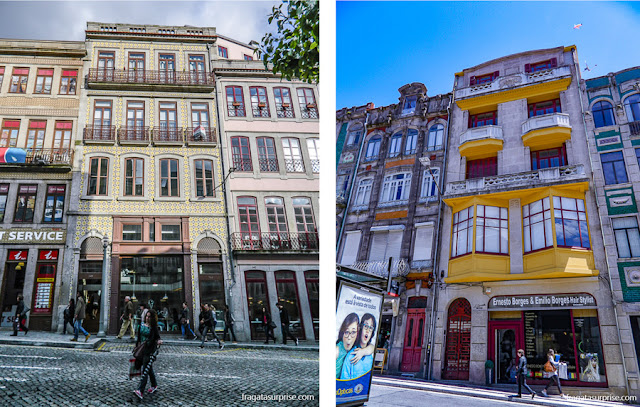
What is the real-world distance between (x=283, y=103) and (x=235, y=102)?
1.48 feet

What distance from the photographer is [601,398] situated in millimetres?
4113

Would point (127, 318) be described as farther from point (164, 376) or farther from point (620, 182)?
point (620, 182)

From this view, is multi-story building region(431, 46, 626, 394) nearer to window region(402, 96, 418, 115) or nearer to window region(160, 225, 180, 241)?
window region(402, 96, 418, 115)

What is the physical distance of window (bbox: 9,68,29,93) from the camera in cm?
454

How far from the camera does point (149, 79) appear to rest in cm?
480

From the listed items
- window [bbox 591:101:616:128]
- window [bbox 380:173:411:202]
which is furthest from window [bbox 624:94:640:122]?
window [bbox 380:173:411:202]

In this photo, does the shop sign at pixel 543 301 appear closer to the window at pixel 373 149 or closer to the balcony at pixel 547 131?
the balcony at pixel 547 131

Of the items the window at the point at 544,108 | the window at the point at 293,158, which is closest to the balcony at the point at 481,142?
the window at the point at 544,108

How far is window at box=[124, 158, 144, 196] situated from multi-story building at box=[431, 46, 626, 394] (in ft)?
9.46

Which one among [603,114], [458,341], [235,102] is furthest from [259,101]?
[603,114]

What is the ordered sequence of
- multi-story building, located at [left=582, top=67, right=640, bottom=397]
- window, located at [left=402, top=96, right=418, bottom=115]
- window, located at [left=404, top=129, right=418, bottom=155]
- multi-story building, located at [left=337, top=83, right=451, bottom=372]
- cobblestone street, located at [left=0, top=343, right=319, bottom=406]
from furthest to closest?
1. window, located at [left=404, top=129, right=418, bottom=155]
2. window, located at [left=402, top=96, right=418, bottom=115]
3. multi-story building, located at [left=337, top=83, right=451, bottom=372]
4. multi-story building, located at [left=582, top=67, right=640, bottom=397]
5. cobblestone street, located at [left=0, top=343, right=319, bottom=406]

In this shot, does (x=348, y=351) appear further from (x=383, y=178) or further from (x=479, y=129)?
(x=479, y=129)

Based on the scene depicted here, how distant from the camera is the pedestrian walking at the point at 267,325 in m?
4.39

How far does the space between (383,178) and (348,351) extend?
2190 mm
